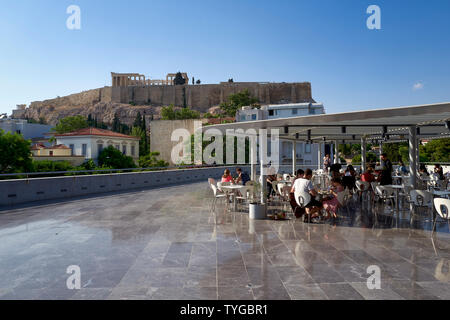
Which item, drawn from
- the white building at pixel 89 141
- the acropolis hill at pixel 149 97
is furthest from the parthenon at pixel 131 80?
the white building at pixel 89 141

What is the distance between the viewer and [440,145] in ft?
93.6

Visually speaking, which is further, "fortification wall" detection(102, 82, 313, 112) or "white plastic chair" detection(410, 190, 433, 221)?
"fortification wall" detection(102, 82, 313, 112)

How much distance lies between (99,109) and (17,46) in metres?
105

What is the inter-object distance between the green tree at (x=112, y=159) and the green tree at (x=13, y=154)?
1286cm

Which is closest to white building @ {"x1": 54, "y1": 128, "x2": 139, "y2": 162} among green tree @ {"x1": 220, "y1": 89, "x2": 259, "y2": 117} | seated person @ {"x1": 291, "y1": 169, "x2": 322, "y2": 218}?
green tree @ {"x1": 220, "y1": 89, "x2": 259, "y2": 117}

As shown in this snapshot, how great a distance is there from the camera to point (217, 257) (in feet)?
14.6

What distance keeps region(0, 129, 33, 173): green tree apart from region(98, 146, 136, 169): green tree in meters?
12.9

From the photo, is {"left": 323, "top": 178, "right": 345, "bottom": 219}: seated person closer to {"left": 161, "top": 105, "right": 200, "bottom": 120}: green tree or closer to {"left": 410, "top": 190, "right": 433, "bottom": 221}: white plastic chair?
{"left": 410, "top": 190, "right": 433, "bottom": 221}: white plastic chair

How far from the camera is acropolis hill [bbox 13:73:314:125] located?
98.1 m

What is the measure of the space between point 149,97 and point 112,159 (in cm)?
7057

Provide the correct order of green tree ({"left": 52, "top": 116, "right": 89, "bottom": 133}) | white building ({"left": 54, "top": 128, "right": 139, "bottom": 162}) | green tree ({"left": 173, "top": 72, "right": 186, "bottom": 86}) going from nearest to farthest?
1. white building ({"left": 54, "top": 128, "right": 139, "bottom": 162})
2. green tree ({"left": 52, "top": 116, "right": 89, "bottom": 133})
3. green tree ({"left": 173, "top": 72, "right": 186, "bottom": 86})

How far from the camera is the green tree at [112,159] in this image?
40.7 metres
